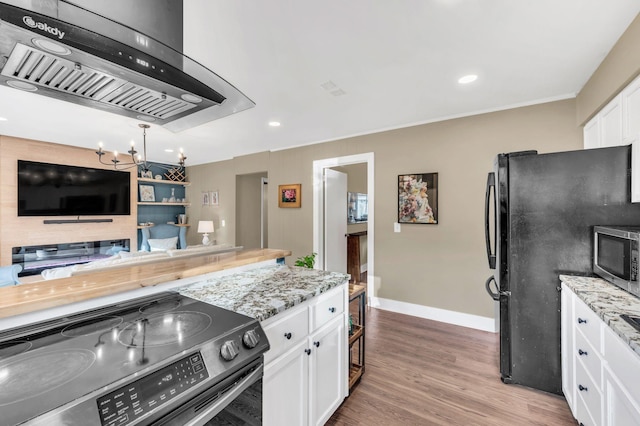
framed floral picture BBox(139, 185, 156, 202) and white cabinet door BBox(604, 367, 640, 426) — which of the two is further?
framed floral picture BBox(139, 185, 156, 202)

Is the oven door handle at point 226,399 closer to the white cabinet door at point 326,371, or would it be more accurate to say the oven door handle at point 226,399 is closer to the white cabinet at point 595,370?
the white cabinet door at point 326,371

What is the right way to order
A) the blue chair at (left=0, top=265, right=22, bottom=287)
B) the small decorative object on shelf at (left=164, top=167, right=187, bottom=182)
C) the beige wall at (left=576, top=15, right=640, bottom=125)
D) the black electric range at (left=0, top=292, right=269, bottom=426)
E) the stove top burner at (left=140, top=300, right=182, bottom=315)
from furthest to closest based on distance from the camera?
1. the small decorative object on shelf at (left=164, top=167, right=187, bottom=182)
2. the blue chair at (left=0, top=265, right=22, bottom=287)
3. the beige wall at (left=576, top=15, right=640, bottom=125)
4. the stove top burner at (left=140, top=300, right=182, bottom=315)
5. the black electric range at (left=0, top=292, right=269, bottom=426)

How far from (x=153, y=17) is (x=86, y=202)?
526 centimetres

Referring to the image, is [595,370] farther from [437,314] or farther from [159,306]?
[159,306]

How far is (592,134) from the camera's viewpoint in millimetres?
2361

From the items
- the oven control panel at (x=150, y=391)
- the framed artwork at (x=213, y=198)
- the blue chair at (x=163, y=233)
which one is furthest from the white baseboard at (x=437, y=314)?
the blue chair at (x=163, y=233)

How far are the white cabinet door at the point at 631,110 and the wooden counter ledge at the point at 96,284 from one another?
261 centimetres

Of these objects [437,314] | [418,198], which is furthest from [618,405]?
[418,198]

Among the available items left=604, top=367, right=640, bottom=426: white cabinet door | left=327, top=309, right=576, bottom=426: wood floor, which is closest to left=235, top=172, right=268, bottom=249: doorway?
left=327, top=309, right=576, bottom=426: wood floor

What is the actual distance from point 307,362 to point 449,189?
8.60 ft

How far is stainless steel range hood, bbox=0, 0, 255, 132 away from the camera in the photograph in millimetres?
733

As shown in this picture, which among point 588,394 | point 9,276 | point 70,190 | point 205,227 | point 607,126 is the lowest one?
point 588,394

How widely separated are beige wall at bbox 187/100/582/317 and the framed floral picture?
4384 millimetres

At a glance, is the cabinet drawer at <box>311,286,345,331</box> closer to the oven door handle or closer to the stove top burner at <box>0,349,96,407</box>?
the oven door handle
